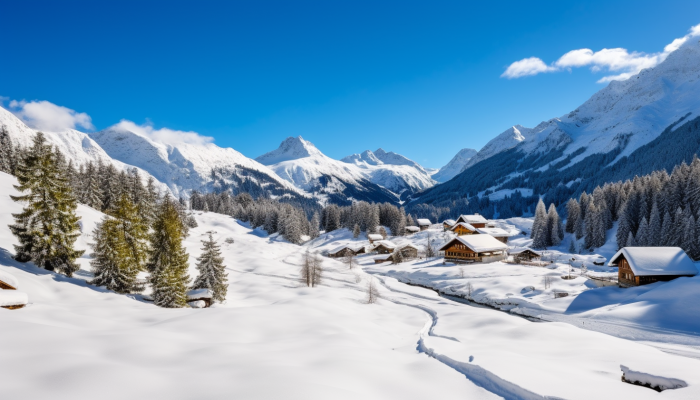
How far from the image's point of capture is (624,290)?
40094mm

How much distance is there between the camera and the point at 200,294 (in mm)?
30203

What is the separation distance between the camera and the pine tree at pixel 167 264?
2681cm

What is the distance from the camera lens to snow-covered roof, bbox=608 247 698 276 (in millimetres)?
39094

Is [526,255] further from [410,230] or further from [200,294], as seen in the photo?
[200,294]

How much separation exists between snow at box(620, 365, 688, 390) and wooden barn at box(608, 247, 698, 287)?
37.6 metres

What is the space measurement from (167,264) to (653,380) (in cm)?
3226

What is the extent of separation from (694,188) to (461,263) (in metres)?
52.0

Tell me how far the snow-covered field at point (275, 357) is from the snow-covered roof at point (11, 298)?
53cm

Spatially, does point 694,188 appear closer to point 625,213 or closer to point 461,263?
point 625,213

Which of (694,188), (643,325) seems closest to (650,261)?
(643,325)

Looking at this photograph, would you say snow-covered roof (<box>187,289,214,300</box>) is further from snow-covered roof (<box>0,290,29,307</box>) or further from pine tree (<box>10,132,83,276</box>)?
snow-covered roof (<box>0,290,29,307</box>)

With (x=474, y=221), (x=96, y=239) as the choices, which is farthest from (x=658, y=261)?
(x=474, y=221)

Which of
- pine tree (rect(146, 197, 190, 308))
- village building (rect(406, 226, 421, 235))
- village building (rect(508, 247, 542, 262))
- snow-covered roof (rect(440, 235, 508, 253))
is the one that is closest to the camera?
pine tree (rect(146, 197, 190, 308))

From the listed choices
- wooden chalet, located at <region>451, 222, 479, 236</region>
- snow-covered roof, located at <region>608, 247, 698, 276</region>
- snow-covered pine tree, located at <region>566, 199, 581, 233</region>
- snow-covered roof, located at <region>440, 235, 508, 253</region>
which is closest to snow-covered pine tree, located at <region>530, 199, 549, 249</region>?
snow-covered pine tree, located at <region>566, 199, 581, 233</region>
